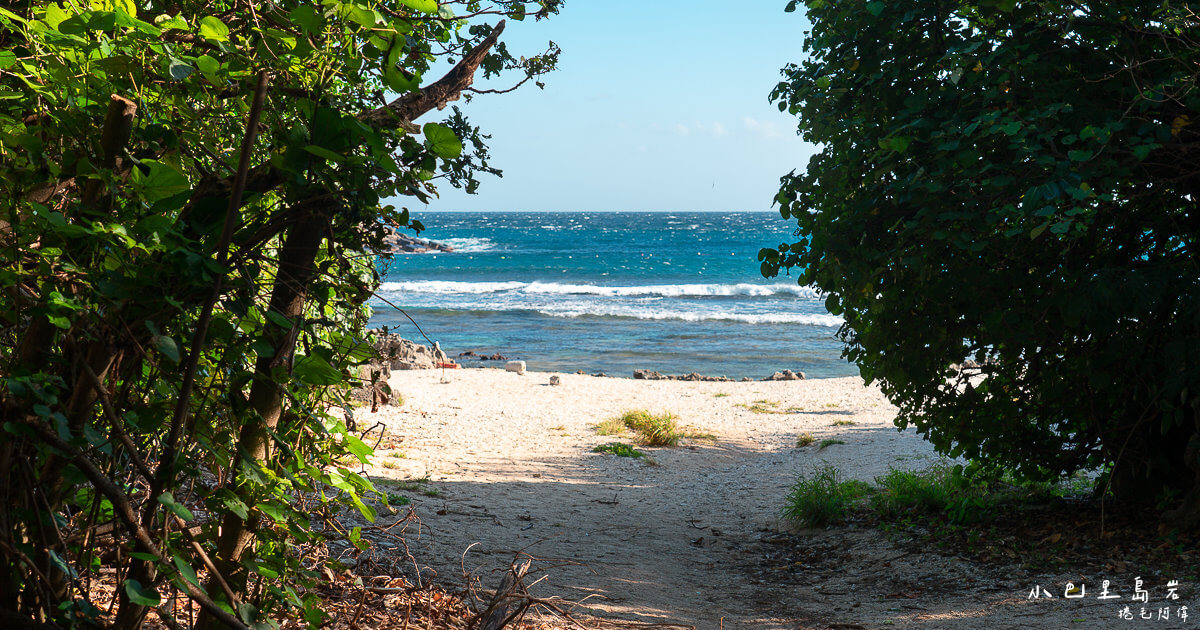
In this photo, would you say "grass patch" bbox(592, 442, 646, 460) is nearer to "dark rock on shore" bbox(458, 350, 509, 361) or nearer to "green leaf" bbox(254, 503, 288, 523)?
"green leaf" bbox(254, 503, 288, 523)

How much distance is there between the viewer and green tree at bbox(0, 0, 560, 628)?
1.30m

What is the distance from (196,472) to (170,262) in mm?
397

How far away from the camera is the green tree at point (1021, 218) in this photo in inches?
140

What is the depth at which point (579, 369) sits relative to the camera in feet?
61.3

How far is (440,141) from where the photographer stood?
1.36m

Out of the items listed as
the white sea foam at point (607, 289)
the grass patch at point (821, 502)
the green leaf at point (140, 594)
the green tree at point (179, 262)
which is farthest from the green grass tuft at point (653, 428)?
the white sea foam at point (607, 289)

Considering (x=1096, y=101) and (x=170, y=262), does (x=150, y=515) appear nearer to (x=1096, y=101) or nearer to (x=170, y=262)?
(x=170, y=262)

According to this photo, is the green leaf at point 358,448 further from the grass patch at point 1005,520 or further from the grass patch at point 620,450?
the grass patch at point 620,450

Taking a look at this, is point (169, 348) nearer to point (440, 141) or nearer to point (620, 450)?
point (440, 141)

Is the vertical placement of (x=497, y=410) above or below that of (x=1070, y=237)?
below

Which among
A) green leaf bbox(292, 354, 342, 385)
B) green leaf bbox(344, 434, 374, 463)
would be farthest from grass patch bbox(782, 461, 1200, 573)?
green leaf bbox(292, 354, 342, 385)

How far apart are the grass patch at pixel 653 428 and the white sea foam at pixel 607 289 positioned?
79.6 ft

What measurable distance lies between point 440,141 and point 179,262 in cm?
49

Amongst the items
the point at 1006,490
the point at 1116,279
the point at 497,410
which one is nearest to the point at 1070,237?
the point at 1116,279
